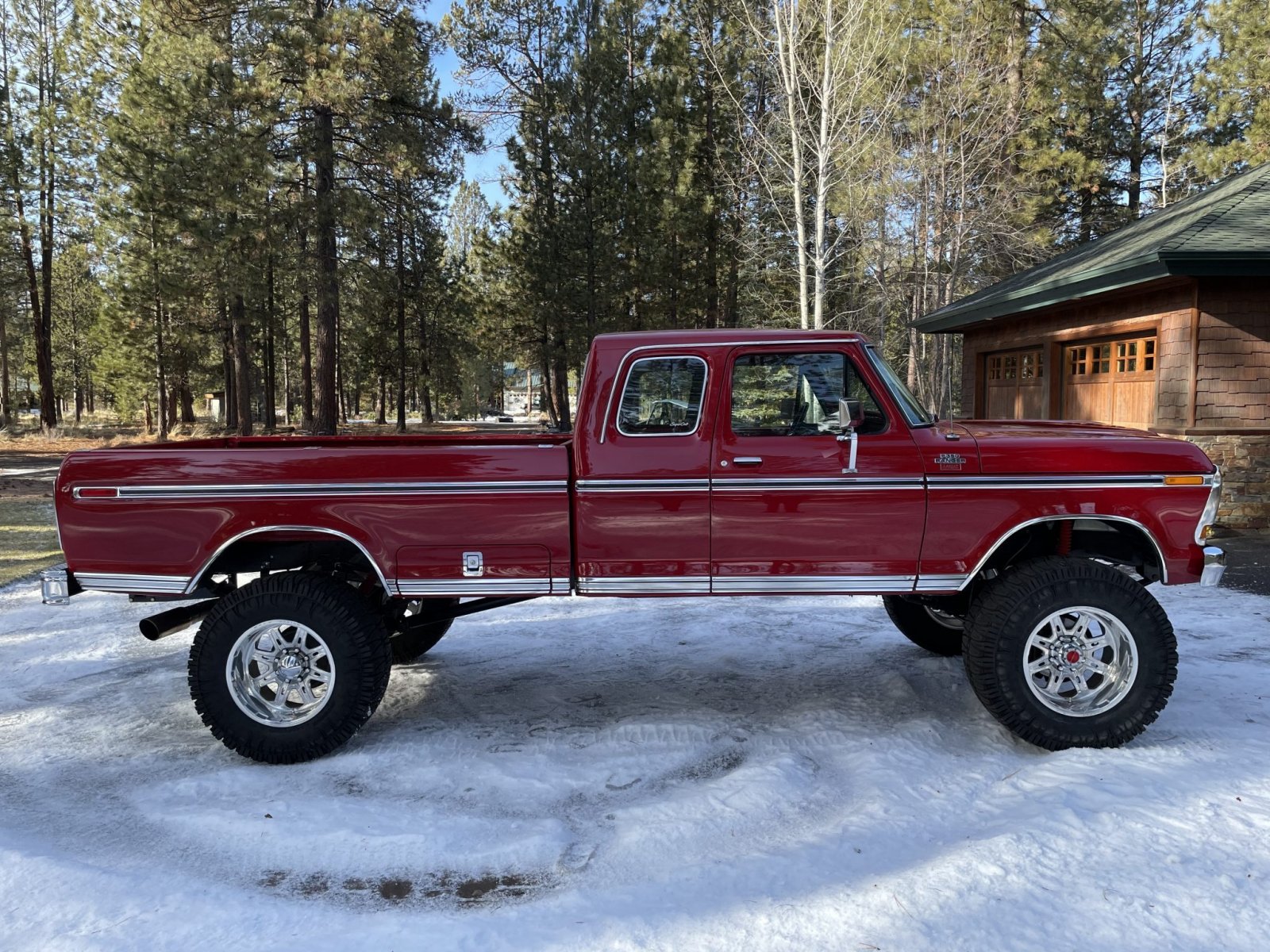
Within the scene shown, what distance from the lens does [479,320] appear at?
36031 millimetres

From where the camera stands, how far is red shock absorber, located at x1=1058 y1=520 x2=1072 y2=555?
4.20 meters

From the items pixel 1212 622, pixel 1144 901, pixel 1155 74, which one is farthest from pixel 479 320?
pixel 1144 901

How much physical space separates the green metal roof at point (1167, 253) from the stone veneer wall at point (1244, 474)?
2118 mm

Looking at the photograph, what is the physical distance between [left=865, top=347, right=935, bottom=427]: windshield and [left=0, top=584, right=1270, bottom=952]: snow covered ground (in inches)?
63.0

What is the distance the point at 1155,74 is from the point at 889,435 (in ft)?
90.4

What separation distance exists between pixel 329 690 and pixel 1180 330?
11.0 m

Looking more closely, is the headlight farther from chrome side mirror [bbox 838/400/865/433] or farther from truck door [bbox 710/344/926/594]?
chrome side mirror [bbox 838/400/865/433]

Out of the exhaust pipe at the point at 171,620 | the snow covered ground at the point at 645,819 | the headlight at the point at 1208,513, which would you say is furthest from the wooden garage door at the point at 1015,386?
the exhaust pipe at the point at 171,620

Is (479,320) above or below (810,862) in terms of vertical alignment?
above

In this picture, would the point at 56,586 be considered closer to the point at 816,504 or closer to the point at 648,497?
the point at 648,497

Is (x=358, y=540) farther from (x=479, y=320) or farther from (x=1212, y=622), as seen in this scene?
(x=479, y=320)

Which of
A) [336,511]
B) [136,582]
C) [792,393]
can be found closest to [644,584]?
[792,393]

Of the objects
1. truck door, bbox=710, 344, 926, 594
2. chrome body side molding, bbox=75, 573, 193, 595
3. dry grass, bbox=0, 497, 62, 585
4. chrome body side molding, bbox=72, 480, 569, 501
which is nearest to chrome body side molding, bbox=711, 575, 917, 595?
truck door, bbox=710, 344, 926, 594

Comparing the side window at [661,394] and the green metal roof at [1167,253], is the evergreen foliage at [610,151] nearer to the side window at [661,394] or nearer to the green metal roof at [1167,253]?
the green metal roof at [1167,253]
